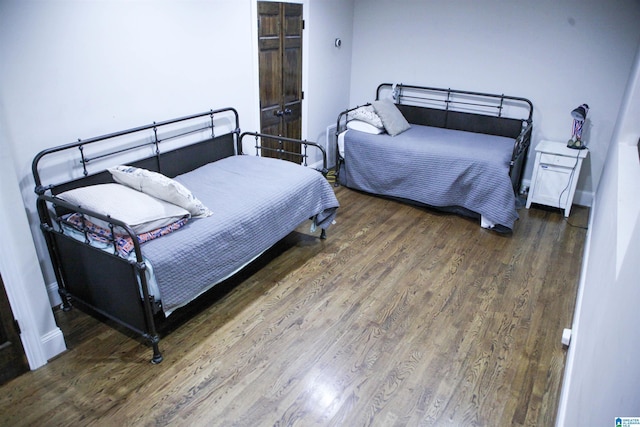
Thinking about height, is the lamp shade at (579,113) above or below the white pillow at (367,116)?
above

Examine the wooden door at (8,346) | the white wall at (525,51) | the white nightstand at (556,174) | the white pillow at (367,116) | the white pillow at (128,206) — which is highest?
the white wall at (525,51)

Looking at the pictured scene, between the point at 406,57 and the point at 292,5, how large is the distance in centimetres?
153

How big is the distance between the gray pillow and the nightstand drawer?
1358mm

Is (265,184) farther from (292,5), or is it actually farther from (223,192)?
(292,5)

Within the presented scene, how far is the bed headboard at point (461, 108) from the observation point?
4496mm

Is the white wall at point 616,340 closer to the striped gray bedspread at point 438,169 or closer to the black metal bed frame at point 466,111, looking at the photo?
the striped gray bedspread at point 438,169

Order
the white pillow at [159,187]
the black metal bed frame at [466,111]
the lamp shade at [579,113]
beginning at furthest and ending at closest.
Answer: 1. the black metal bed frame at [466,111]
2. the lamp shade at [579,113]
3. the white pillow at [159,187]

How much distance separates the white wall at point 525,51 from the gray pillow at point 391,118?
0.58 meters

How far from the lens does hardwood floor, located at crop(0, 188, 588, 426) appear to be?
6.73 feet

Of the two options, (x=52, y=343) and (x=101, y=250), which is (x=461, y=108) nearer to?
(x=101, y=250)

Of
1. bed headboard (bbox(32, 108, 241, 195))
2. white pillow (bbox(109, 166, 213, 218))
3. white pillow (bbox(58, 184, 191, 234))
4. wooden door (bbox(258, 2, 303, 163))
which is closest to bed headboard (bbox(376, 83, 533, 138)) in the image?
wooden door (bbox(258, 2, 303, 163))

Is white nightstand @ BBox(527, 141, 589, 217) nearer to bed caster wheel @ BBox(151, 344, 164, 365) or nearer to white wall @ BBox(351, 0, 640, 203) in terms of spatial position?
white wall @ BBox(351, 0, 640, 203)

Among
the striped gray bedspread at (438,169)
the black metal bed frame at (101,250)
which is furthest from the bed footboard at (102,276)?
the striped gray bedspread at (438,169)

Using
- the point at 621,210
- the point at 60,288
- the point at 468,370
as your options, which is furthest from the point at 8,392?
the point at 621,210
